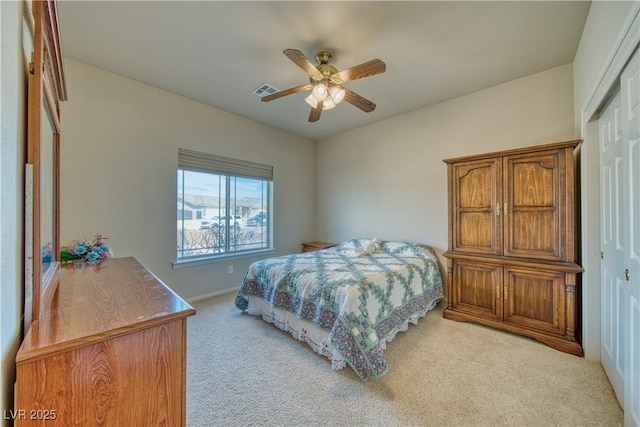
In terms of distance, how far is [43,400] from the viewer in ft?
2.46

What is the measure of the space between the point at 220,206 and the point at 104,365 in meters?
3.35

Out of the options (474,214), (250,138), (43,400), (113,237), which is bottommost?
(43,400)

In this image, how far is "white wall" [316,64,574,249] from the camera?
113 inches

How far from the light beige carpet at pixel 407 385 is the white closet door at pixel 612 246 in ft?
0.75

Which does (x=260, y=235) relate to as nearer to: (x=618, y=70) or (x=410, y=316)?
(x=410, y=316)

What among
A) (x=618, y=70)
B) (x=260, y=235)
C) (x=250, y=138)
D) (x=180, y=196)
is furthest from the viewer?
(x=260, y=235)

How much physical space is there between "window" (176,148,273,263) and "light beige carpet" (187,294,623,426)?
1.56 metres

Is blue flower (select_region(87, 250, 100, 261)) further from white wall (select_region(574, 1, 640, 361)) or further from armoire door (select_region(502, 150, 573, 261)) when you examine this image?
white wall (select_region(574, 1, 640, 361))

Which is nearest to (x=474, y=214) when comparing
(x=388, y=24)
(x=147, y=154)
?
(x=388, y=24)

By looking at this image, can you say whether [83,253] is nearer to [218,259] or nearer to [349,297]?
[218,259]

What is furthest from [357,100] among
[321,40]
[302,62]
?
[302,62]

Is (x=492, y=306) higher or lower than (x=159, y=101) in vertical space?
lower

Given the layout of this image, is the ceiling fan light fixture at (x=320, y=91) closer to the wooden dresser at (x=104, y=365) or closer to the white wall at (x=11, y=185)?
the white wall at (x=11, y=185)

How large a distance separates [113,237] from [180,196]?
0.93 m
